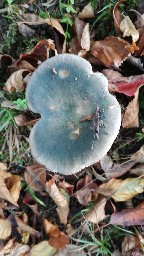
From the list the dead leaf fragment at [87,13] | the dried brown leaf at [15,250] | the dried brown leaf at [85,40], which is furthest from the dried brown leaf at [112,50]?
the dried brown leaf at [15,250]

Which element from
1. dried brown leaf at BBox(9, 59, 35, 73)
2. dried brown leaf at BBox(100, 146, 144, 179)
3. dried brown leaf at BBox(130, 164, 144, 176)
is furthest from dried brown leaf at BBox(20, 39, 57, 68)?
dried brown leaf at BBox(130, 164, 144, 176)

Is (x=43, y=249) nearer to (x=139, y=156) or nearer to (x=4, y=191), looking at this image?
(x=4, y=191)

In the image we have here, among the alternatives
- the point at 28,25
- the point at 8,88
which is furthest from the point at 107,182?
the point at 28,25

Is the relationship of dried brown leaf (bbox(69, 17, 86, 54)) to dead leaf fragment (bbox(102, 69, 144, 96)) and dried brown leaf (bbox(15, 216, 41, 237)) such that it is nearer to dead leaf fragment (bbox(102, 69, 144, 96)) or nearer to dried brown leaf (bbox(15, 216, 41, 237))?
dead leaf fragment (bbox(102, 69, 144, 96))

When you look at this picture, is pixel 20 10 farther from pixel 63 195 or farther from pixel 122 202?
pixel 122 202

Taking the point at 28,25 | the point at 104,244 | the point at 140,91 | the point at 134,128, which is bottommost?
the point at 104,244

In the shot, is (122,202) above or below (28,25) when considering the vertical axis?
below

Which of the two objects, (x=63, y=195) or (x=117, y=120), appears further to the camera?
(x=63, y=195)
